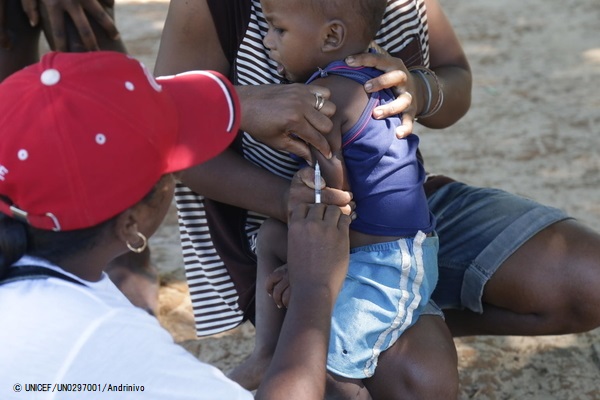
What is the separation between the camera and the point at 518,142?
418 cm

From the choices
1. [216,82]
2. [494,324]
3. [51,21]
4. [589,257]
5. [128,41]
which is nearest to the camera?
[216,82]

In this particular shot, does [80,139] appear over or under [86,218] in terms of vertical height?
over

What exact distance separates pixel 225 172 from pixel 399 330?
0.59 m

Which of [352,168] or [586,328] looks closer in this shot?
[352,168]

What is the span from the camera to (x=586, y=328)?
2.32 m

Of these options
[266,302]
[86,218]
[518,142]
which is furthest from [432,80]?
[518,142]

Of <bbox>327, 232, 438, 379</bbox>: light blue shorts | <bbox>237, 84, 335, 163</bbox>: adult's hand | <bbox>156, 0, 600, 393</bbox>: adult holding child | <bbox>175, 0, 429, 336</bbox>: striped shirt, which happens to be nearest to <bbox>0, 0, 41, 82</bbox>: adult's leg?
<bbox>156, 0, 600, 393</bbox>: adult holding child

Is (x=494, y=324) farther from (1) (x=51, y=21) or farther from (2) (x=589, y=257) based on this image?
(1) (x=51, y=21)

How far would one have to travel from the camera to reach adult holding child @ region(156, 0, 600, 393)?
2217 mm

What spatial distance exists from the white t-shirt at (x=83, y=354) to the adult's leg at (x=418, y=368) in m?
0.60

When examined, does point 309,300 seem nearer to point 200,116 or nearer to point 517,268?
point 200,116

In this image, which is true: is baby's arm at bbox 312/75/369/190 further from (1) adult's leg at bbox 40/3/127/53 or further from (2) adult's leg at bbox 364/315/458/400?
(1) adult's leg at bbox 40/3/127/53

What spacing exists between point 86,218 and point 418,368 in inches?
34.3

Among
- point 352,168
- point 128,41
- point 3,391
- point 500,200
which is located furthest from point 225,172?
point 128,41
